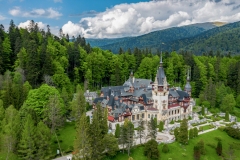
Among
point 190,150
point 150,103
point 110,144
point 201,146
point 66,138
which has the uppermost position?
point 150,103

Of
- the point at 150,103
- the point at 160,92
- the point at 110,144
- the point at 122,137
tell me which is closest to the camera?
the point at 110,144

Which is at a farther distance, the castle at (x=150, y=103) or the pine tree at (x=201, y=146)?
the castle at (x=150, y=103)

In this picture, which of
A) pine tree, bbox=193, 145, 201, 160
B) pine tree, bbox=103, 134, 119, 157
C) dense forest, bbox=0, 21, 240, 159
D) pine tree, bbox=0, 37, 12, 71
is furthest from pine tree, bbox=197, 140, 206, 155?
pine tree, bbox=0, 37, 12, 71

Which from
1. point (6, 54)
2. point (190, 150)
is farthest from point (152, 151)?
point (6, 54)

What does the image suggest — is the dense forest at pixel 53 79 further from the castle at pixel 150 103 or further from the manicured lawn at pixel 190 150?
the castle at pixel 150 103

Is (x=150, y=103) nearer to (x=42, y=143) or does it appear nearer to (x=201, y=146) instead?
(x=201, y=146)

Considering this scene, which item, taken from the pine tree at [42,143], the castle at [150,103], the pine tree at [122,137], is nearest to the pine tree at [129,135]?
the pine tree at [122,137]

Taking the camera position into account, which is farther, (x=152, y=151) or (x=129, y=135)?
(x=129, y=135)

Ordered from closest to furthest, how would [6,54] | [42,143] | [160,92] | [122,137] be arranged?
[42,143] → [122,137] → [160,92] → [6,54]
